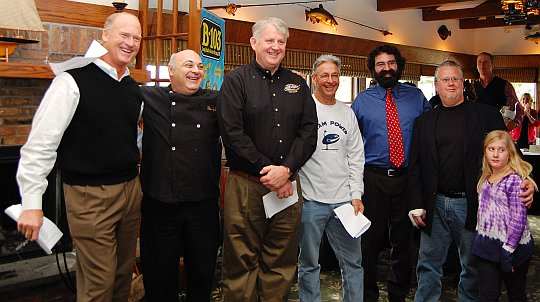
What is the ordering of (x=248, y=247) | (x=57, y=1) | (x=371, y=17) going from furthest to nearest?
(x=371, y=17) < (x=57, y=1) < (x=248, y=247)

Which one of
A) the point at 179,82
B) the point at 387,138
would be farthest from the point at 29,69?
the point at 387,138

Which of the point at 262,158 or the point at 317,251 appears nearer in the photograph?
the point at 262,158

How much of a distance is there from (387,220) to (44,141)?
188 centimetres

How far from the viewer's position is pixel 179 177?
2.52 meters

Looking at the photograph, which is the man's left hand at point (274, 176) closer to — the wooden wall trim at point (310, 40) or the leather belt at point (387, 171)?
the leather belt at point (387, 171)

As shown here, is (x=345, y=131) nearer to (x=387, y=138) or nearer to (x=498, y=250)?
(x=387, y=138)

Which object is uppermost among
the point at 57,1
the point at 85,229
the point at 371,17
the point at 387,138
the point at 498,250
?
the point at 371,17

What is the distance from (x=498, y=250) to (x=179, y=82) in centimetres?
181

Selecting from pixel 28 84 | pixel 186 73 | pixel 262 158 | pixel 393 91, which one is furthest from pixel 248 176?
pixel 28 84

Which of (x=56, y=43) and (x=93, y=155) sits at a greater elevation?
(x=56, y=43)

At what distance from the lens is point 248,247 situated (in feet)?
8.32

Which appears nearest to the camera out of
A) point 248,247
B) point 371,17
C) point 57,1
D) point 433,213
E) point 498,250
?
point 248,247

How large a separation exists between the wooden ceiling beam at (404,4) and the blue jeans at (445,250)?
546cm

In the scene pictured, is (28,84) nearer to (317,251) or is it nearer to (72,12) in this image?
(72,12)
